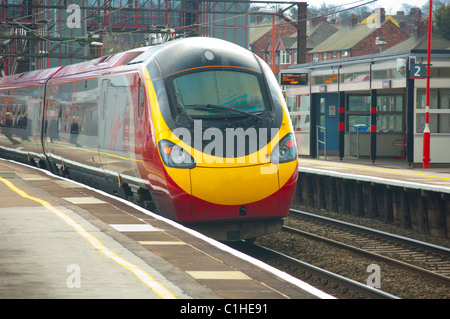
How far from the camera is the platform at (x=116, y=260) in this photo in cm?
690

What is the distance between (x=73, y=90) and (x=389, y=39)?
3133 inches

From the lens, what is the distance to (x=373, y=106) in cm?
2533

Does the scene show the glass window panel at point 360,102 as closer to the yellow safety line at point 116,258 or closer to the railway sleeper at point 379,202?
the railway sleeper at point 379,202

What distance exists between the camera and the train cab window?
12367 mm

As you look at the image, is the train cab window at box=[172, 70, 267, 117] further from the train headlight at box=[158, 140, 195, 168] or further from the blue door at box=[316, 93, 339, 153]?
the blue door at box=[316, 93, 339, 153]

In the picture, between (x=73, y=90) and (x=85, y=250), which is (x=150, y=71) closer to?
(x=85, y=250)

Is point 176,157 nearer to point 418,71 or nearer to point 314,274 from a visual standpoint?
point 314,274

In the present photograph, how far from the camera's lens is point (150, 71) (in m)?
12.8

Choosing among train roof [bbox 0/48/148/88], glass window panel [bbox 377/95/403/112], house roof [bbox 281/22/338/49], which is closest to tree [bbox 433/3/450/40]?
house roof [bbox 281/22/338/49]

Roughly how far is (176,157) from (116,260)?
3.73 meters

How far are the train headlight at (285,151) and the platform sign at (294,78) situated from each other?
1642 centimetres

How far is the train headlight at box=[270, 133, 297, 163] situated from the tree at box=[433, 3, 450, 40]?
76.1m

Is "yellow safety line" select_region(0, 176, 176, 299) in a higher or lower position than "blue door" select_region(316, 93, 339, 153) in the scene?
lower
